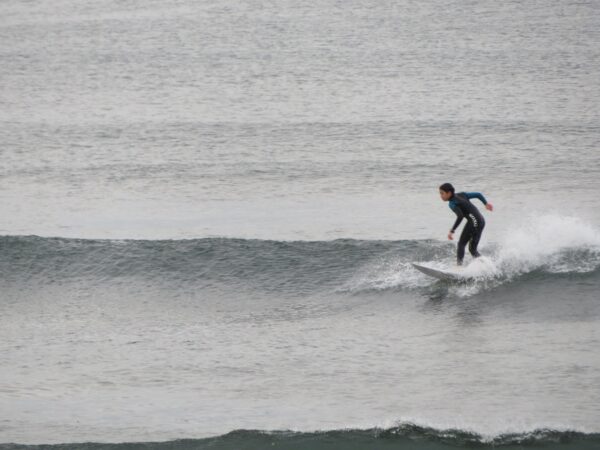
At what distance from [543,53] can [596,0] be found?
12.6 metres

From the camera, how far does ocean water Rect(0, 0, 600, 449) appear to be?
13695mm

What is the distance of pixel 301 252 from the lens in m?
20.4

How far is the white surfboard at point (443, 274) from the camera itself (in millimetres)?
17938

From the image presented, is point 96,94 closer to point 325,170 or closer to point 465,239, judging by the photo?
point 325,170

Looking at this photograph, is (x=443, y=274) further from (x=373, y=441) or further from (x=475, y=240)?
(x=373, y=441)

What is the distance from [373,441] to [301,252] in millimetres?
8096

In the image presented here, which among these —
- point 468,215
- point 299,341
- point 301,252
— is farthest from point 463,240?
point 301,252

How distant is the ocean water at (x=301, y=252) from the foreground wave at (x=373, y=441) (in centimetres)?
4

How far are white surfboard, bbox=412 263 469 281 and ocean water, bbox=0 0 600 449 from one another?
17 cm

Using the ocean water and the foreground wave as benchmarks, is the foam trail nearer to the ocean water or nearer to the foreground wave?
the ocean water

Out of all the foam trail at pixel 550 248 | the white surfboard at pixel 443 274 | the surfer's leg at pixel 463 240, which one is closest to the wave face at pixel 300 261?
the foam trail at pixel 550 248

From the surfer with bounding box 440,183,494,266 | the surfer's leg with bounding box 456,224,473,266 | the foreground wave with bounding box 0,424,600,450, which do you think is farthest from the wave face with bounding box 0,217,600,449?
the surfer with bounding box 440,183,494,266

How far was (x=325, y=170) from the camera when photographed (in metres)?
30.2

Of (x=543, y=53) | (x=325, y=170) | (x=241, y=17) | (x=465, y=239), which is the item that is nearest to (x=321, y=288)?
(x=465, y=239)
